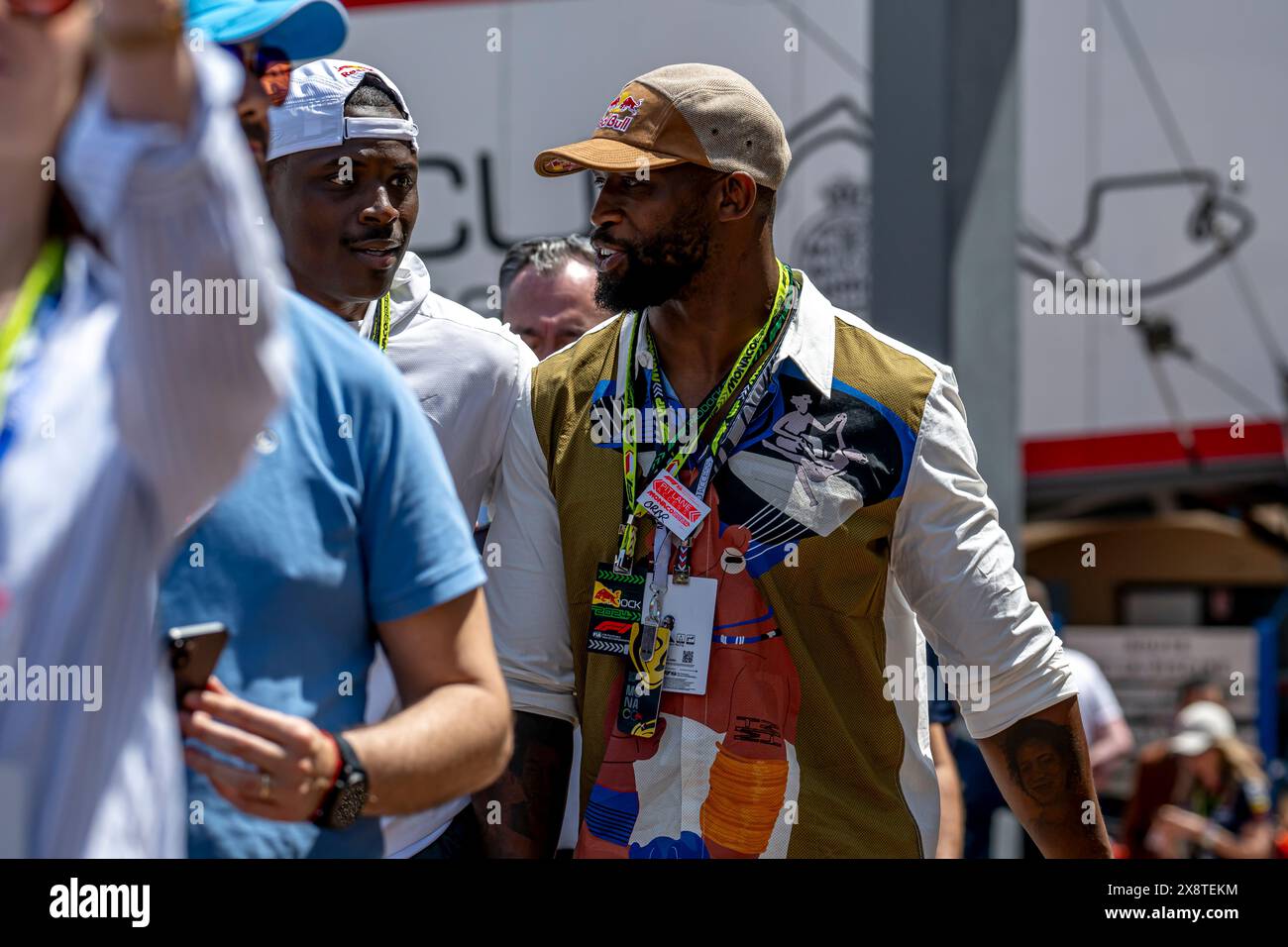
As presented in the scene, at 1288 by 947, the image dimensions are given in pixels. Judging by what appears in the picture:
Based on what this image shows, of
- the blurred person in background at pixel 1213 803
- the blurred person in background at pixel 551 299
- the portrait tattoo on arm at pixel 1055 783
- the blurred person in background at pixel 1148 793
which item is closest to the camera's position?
the portrait tattoo on arm at pixel 1055 783

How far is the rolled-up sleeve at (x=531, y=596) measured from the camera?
2.98 m

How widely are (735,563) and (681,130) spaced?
0.79 meters

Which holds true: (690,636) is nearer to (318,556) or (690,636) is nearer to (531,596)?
(531,596)

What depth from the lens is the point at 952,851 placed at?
3.72m

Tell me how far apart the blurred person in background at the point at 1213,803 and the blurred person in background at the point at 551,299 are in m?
3.70

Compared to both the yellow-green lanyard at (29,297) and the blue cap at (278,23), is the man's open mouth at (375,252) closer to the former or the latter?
the blue cap at (278,23)

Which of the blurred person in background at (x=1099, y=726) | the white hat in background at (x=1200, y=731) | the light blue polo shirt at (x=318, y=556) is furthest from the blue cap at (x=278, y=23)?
the white hat in background at (x=1200, y=731)

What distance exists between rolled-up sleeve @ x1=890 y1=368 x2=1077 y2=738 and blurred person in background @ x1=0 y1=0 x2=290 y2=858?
1.74 metres

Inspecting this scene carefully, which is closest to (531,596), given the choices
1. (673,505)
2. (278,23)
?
(673,505)

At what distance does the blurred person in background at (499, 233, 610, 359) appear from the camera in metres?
4.36

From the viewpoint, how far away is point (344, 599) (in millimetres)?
1815

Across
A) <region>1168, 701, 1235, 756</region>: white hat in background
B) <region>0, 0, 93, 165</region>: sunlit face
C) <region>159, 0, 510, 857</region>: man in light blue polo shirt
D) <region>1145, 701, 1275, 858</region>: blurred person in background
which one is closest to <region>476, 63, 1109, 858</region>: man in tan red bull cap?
<region>159, 0, 510, 857</region>: man in light blue polo shirt
